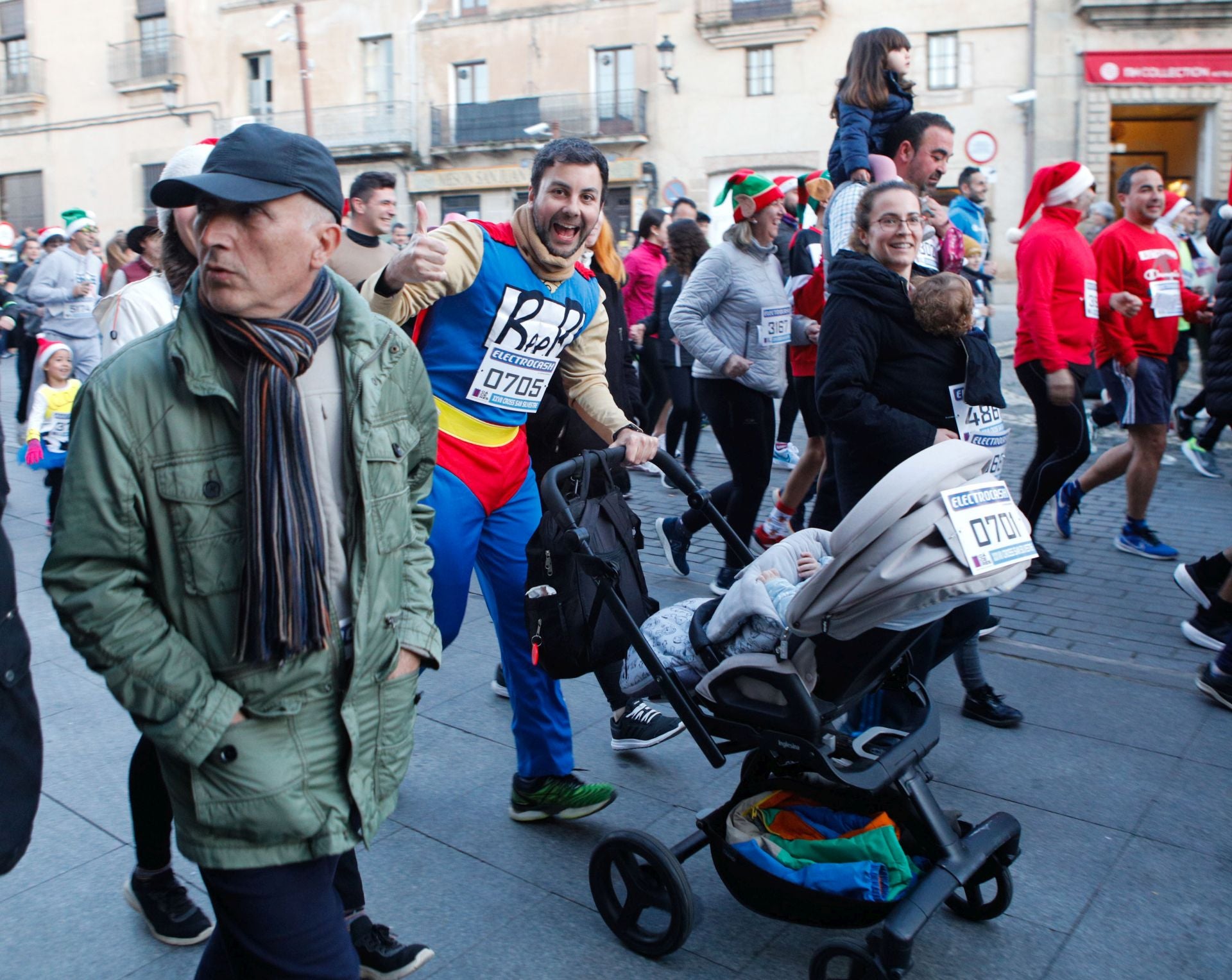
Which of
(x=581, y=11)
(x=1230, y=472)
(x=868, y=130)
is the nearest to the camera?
(x=868, y=130)

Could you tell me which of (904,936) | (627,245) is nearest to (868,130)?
(904,936)

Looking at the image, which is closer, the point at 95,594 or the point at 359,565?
the point at 95,594

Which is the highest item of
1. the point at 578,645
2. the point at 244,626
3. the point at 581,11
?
the point at 581,11

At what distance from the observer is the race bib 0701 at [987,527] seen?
2375mm

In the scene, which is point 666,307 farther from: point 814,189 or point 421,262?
point 421,262

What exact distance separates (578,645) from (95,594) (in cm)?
141

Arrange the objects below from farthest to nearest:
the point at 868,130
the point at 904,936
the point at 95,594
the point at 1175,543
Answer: the point at 1175,543
the point at 868,130
the point at 904,936
the point at 95,594

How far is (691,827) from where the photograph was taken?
3328 mm

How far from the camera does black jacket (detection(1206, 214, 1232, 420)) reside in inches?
183

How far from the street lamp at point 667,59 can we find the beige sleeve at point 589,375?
27282mm

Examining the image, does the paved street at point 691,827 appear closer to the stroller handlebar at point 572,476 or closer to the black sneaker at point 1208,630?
the black sneaker at point 1208,630

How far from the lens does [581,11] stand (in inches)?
1215

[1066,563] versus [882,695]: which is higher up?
[882,695]

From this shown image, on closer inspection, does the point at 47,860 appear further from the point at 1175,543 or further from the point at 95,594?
the point at 1175,543
